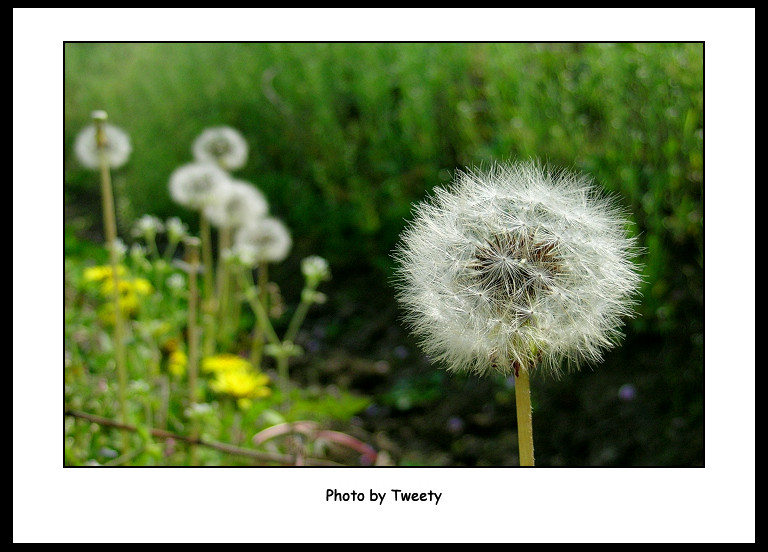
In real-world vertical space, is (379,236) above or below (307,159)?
below

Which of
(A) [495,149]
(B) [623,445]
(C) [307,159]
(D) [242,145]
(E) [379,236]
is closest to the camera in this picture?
(B) [623,445]

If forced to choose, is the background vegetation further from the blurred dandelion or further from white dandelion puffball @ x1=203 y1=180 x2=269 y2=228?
the blurred dandelion

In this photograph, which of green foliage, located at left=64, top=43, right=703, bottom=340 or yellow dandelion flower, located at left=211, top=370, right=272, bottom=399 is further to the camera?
green foliage, located at left=64, top=43, right=703, bottom=340

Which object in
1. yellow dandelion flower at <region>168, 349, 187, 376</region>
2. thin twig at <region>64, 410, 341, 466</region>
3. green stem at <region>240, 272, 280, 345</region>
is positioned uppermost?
green stem at <region>240, 272, 280, 345</region>

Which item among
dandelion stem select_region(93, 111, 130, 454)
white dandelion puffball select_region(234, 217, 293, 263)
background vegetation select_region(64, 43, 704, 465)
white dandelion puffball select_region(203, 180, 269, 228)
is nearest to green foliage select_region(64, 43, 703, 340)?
background vegetation select_region(64, 43, 704, 465)

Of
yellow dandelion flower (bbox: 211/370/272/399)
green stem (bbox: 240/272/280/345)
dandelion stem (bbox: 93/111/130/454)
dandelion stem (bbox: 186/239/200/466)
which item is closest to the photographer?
dandelion stem (bbox: 93/111/130/454)
